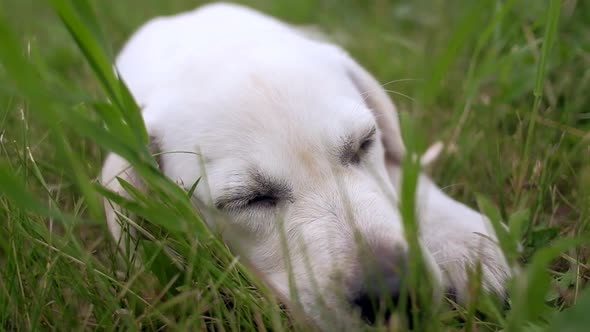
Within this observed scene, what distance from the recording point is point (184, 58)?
9.33 ft

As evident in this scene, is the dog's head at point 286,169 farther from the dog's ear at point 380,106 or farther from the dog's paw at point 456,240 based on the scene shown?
the dog's ear at point 380,106

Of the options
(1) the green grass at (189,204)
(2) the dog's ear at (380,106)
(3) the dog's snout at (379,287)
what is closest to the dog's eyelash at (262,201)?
(1) the green grass at (189,204)

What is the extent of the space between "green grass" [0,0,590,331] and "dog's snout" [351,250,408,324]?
0.50ft

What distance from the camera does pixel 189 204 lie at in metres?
1.90

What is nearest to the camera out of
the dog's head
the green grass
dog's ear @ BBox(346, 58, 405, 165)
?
the green grass

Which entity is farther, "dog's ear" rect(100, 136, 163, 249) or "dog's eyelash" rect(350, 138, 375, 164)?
"dog's eyelash" rect(350, 138, 375, 164)

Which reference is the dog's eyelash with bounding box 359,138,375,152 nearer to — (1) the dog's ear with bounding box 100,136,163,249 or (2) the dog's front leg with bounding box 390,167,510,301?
(2) the dog's front leg with bounding box 390,167,510,301

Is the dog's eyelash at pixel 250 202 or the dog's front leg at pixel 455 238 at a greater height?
the dog's eyelash at pixel 250 202

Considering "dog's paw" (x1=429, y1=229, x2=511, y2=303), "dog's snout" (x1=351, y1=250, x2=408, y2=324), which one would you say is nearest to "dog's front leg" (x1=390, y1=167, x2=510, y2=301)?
"dog's paw" (x1=429, y1=229, x2=511, y2=303)

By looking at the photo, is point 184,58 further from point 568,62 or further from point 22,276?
point 568,62

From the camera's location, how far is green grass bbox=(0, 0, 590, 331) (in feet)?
5.13

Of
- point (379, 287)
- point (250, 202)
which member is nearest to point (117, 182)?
point (250, 202)

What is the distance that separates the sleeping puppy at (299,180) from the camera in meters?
1.90

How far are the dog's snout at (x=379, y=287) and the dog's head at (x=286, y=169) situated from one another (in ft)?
0.16
